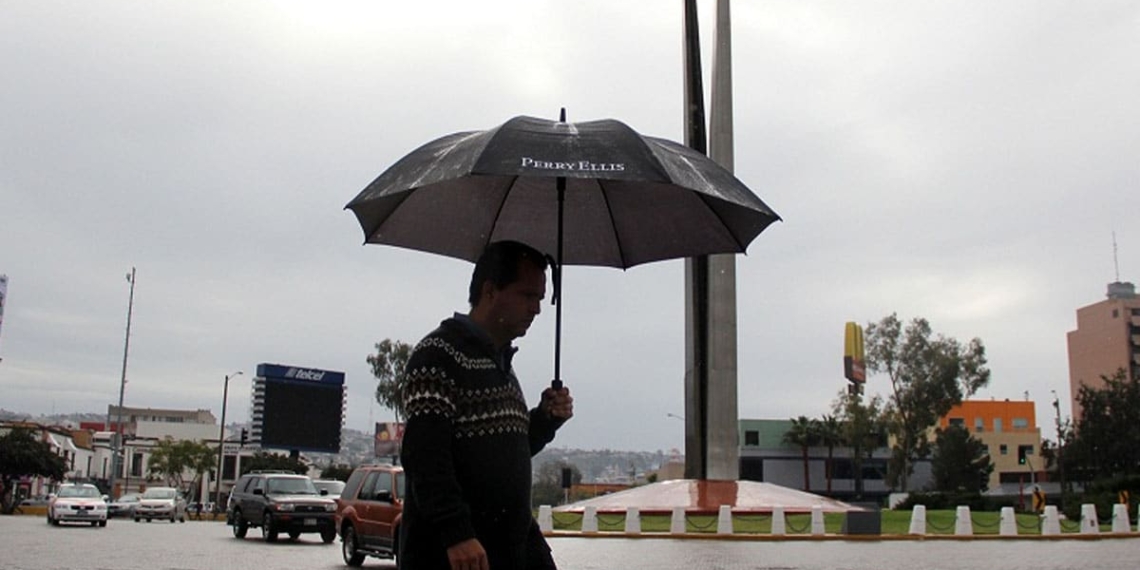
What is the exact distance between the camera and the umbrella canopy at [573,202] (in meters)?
4.03

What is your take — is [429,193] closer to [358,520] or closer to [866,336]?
[358,520]

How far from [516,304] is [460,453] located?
0.50 meters

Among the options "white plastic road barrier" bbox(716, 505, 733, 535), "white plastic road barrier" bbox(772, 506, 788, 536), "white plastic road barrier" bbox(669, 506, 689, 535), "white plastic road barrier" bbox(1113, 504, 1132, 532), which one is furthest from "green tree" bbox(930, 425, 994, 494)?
"white plastic road barrier" bbox(716, 505, 733, 535)

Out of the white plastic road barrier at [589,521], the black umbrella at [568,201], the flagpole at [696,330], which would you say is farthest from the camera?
the flagpole at [696,330]

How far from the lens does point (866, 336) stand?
2667 inches

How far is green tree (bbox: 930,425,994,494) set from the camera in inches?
3000

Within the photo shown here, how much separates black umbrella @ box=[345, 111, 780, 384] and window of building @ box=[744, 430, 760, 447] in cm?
8855

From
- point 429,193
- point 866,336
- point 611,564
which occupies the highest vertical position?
point 866,336

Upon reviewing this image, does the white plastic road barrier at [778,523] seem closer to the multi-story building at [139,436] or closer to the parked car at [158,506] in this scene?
the parked car at [158,506]

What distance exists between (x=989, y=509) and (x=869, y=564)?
41.1m

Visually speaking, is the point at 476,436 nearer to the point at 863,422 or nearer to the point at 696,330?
the point at 696,330

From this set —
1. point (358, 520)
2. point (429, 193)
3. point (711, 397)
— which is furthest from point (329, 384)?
point (429, 193)

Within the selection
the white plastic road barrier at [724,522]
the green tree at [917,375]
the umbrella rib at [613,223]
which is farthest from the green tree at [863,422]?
the umbrella rib at [613,223]

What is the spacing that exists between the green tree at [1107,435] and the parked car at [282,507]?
5996 centimetres
